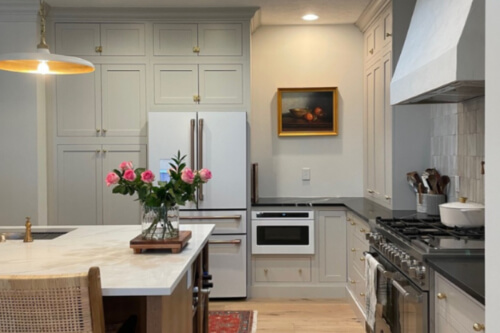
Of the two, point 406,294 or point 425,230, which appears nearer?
point 406,294

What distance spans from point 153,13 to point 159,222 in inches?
104

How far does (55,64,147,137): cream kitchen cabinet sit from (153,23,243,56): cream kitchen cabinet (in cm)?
29

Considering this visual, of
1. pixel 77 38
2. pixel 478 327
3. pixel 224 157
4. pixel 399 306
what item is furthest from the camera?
pixel 77 38

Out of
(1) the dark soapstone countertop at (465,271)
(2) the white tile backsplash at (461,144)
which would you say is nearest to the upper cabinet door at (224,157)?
(2) the white tile backsplash at (461,144)

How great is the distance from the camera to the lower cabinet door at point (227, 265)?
178 inches

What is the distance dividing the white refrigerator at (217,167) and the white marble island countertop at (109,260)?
1.42 metres

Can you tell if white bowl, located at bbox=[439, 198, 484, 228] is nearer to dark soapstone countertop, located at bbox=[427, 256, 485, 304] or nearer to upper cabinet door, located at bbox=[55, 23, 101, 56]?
dark soapstone countertop, located at bbox=[427, 256, 485, 304]

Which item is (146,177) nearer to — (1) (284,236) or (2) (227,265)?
(2) (227,265)

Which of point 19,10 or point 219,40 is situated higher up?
point 19,10

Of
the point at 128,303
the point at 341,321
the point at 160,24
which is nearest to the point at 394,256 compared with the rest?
the point at 128,303

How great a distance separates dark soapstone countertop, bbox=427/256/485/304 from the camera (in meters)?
1.72

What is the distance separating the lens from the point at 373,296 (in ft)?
9.78

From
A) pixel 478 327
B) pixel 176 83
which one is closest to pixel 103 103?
pixel 176 83

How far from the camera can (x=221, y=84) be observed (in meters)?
4.59
